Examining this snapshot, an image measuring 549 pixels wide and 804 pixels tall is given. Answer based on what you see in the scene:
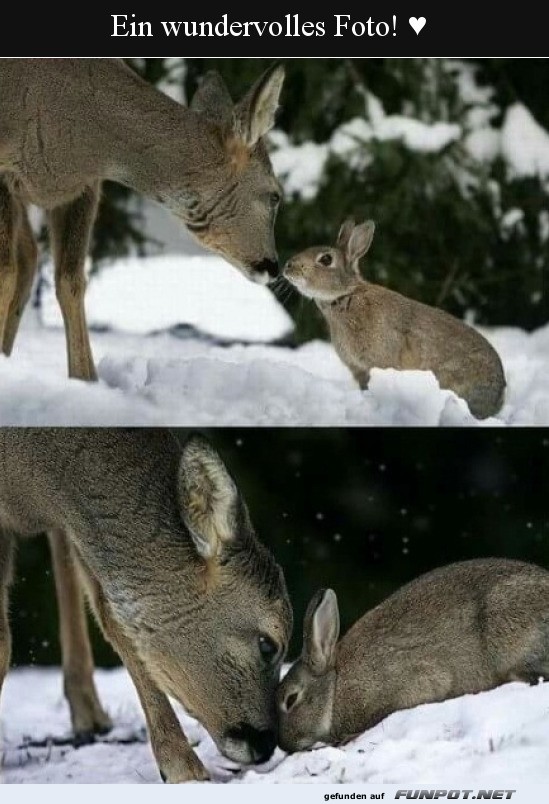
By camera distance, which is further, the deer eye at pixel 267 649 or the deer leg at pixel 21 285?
the deer leg at pixel 21 285

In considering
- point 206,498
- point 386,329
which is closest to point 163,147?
point 386,329

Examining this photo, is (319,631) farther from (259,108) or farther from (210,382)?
(259,108)

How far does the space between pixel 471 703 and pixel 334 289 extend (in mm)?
1219

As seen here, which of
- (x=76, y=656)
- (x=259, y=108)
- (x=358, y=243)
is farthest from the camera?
(x=76, y=656)

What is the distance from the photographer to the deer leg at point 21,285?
4.29 m

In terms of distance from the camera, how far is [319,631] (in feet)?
13.8

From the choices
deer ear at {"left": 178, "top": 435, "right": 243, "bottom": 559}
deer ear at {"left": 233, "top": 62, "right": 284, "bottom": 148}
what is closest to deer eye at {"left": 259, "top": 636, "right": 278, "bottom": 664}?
deer ear at {"left": 178, "top": 435, "right": 243, "bottom": 559}

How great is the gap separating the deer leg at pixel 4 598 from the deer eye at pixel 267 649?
0.74m

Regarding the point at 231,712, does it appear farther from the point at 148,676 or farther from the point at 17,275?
the point at 17,275

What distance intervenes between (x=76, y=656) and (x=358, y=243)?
144 centimetres

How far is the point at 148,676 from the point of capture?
13.6 feet

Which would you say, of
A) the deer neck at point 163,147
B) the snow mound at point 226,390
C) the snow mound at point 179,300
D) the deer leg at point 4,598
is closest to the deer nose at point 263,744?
the deer leg at point 4,598

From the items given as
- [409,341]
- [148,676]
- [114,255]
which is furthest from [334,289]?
[148,676]

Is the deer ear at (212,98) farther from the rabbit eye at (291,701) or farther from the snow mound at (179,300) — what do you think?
the rabbit eye at (291,701)
